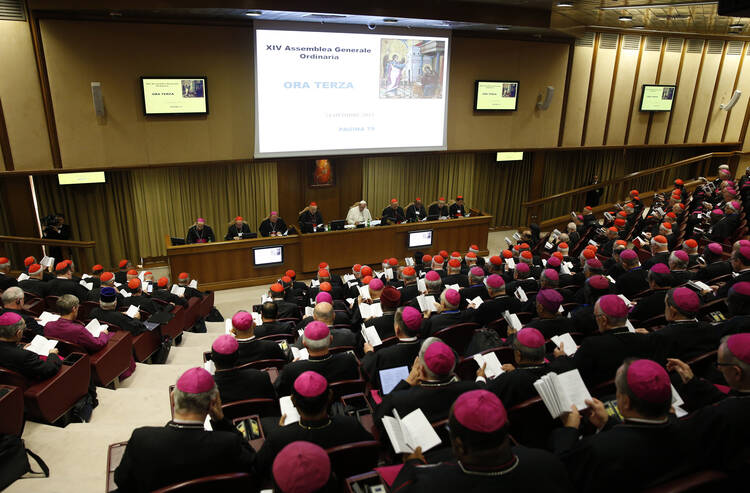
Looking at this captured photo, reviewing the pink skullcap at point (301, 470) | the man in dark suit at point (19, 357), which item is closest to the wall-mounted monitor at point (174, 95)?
the man in dark suit at point (19, 357)

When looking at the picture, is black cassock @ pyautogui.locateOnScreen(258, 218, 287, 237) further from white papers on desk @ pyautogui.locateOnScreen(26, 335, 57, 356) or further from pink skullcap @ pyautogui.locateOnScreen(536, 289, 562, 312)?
pink skullcap @ pyautogui.locateOnScreen(536, 289, 562, 312)

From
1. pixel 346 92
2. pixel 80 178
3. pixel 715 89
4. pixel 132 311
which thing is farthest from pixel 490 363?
pixel 715 89

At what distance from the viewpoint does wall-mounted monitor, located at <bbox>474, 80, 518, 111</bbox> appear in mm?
11000

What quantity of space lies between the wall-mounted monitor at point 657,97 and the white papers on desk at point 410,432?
1356 cm

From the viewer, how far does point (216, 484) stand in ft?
7.51

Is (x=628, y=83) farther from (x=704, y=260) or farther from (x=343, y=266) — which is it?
(x=343, y=266)

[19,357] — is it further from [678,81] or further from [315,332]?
[678,81]

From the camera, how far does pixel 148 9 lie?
7.57 meters

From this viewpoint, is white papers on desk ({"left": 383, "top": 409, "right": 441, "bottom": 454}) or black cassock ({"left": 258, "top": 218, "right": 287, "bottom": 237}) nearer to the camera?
white papers on desk ({"left": 383, "top": 409, "right": 441, "bottom": 454})

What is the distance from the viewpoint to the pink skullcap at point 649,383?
2.16 meters

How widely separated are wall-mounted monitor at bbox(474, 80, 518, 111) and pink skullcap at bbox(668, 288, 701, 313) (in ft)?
27.1

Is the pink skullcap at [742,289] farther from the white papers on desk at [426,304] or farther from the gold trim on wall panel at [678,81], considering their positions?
the gold trim on wall panel at [678,81]

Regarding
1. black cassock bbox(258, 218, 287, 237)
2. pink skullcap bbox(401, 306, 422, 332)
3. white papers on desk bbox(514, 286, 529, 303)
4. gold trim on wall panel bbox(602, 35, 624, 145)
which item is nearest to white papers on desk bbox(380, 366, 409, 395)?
pink skullcap bbox(401, 306, 422, 332)

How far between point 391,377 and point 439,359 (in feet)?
2.70
